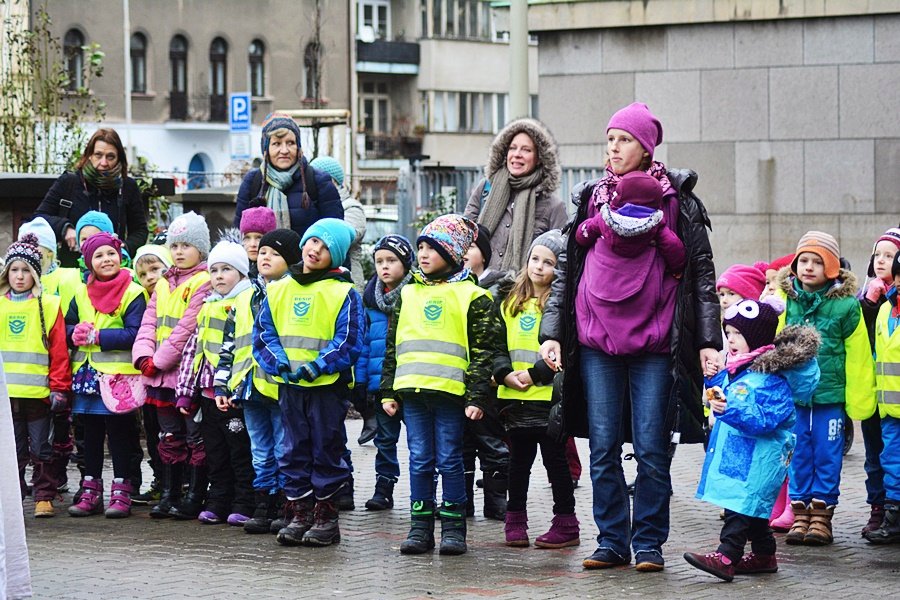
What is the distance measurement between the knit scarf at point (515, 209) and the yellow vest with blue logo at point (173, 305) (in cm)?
181

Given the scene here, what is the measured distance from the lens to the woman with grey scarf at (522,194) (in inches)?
407

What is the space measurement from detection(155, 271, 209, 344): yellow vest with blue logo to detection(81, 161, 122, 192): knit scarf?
4.87ft

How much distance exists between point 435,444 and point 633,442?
122 cm

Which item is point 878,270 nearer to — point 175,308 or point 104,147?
point 175,308

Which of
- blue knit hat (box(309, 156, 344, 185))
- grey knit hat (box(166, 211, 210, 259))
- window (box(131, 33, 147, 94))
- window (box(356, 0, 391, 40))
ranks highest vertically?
window (box(356, 0, 391, 40))

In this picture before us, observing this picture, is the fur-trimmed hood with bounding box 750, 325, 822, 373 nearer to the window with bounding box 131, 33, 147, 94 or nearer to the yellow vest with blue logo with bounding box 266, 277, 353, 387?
the yellow vest with blue logo with bounding box 266, 277, 353, 387

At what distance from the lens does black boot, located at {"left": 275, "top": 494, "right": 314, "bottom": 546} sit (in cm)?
898

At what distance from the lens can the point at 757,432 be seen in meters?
7.89

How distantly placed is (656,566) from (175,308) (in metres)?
3.64

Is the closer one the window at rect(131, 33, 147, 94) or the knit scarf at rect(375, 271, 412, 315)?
the knit scarf at rect(375, 271, 412, 315)

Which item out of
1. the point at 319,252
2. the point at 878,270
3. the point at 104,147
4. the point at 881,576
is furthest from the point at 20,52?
the point at 881,576

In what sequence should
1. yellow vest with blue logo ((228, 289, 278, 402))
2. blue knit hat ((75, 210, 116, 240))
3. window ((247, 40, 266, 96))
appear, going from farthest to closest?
window ((247, 40, 266, 96))
blue knit hat ((75, 210, 116, 240))
yellow vest with blue logo ((228, 289, 278, 402))

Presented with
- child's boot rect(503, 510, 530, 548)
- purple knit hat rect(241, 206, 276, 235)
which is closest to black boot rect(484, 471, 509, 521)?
child's boot rect(503, 510, 530, 548)

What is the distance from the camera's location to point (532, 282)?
925 centimetres
